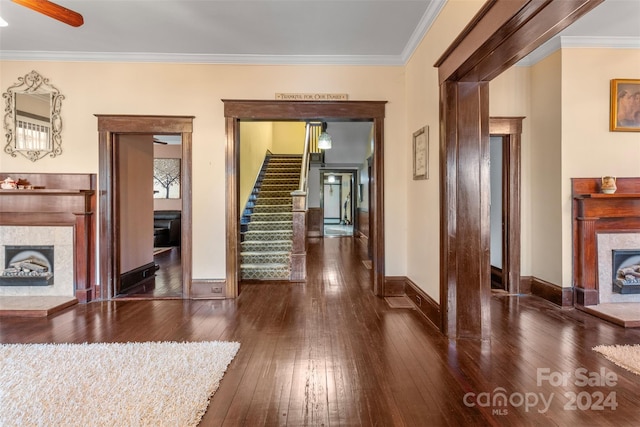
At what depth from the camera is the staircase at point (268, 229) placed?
4719 mm

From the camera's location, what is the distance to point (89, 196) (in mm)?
3816

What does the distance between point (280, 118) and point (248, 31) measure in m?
1.02

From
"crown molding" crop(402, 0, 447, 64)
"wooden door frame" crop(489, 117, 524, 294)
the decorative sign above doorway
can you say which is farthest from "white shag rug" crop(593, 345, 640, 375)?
the decorative sign above doorway

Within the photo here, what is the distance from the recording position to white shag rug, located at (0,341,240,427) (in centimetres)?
168

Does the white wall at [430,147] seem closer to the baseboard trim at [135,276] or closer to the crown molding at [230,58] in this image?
the crown molding at [230,58]

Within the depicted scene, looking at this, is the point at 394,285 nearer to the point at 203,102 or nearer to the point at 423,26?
the point at 423,26

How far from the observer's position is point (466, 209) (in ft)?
8.73

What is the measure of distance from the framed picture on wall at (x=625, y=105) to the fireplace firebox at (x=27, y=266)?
6.89 m

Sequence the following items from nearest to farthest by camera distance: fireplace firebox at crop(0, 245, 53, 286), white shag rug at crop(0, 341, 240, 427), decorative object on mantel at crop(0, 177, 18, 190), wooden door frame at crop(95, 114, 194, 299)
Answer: white shag rug at crop(0, 341, 240, 427) → decorative object on mantel at crop(0, 177, 18, 190) → fireplace firebox at crop(0, 245, 53, 286) → wooden door frame at crop(95, 114, 194, 299)

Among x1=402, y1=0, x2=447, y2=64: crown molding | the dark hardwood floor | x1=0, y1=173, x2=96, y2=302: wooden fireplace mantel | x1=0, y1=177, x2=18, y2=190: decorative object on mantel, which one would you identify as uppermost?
x1=402, y1=0, x2=447, y2=64: crown molding

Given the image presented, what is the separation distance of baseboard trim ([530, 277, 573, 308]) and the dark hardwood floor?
A: 0.38 ft

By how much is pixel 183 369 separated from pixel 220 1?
314cm

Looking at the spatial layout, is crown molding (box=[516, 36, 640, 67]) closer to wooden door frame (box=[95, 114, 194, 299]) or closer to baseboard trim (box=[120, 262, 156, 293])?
→ wooden door frame (box=[95, 114, 194, 299])

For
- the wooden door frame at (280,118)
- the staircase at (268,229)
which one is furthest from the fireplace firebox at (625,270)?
the staircase at (268,229)
